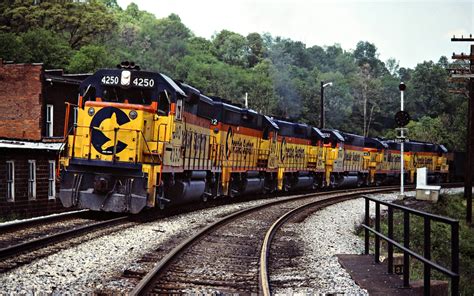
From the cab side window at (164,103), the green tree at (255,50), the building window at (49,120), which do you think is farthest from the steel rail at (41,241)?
the green tree at (255,50)

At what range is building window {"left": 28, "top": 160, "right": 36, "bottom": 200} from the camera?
884 inches

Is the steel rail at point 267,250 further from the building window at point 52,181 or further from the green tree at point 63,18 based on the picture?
the green tree at point 63,18

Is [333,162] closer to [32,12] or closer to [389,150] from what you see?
[389,150]

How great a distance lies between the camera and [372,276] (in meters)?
8.88

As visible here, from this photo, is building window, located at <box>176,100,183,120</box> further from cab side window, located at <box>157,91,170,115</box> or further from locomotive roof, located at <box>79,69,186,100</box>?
locomotive roof, located at <box>79,69,186,100</box>

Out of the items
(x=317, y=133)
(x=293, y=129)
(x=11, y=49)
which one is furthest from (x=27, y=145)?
(x=11, y=49)

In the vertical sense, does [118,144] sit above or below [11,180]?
above

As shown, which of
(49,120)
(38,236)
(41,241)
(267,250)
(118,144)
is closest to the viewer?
(41,241)

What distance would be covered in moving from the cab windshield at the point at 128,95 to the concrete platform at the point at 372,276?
671 centimetres

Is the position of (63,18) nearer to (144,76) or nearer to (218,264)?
(144,76)

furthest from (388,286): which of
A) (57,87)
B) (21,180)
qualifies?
(57,87)

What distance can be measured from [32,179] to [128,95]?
903cm

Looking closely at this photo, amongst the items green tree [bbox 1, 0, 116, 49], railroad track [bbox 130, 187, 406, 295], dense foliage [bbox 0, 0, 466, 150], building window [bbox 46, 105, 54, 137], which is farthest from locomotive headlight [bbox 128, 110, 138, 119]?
green tree [bbox 1, 0, 116, 49]

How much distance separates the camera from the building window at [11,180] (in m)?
21.1
